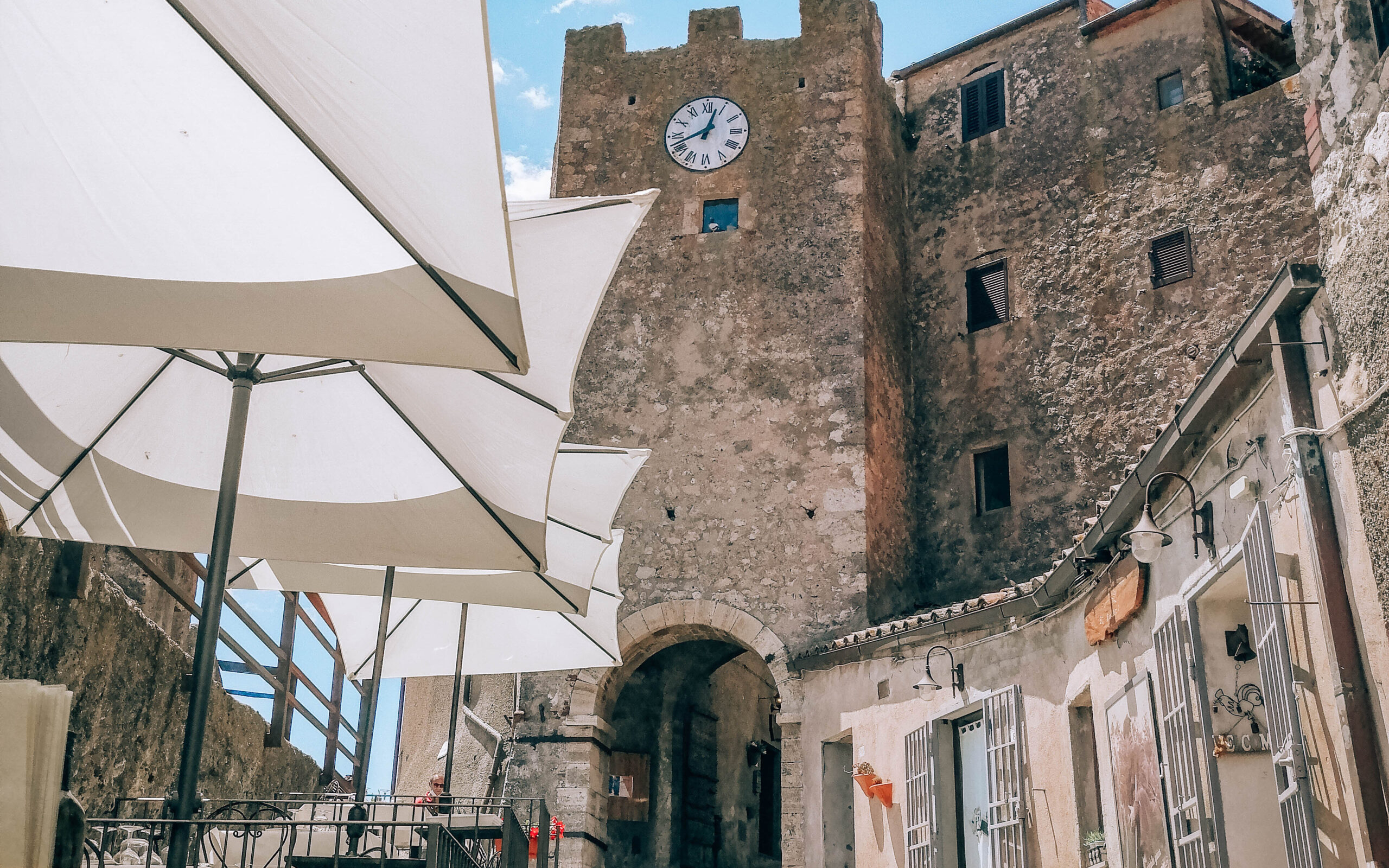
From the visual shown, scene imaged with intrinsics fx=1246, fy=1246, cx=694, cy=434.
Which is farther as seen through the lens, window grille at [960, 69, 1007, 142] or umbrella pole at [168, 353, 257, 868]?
window grille at [960, 69, 1007, 142]

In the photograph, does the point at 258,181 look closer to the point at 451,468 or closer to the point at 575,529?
the point at 451,468

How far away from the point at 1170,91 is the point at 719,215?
580 centimetres

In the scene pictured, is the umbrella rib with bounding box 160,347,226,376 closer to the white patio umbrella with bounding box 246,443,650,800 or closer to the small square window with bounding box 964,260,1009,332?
the white patio umbrella with bounding box 246,443,650,800

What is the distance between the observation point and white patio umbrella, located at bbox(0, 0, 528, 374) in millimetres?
4387

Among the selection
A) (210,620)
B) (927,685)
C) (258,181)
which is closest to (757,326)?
(927,685)

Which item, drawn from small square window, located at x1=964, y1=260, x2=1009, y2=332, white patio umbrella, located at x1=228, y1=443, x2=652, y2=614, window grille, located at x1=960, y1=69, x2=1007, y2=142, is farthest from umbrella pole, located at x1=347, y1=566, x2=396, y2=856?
window grille, located at x1=960, y1=69, x2=1007, y2=142

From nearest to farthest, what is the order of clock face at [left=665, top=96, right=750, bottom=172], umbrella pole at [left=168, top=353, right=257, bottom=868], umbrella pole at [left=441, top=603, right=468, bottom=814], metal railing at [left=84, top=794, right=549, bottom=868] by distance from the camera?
umbrella pole at [left=168, top=353, right=257, bottom=868], metal railing at [left=84, top=794, right=549, bottom=868], umbrella pole at [left=441, top=603, right=468, bottom=814], clock face at [left=665, top=96, right=750, bottom=172]

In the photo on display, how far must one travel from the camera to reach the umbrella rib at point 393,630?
10.7 meters

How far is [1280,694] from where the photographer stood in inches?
231

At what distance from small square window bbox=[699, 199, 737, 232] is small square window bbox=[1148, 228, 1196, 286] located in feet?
17.0

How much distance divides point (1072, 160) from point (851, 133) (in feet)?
9.22

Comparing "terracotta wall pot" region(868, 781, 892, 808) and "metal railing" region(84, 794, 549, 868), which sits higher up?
"terracotta wall pot" region(868, 781, 892, 808)

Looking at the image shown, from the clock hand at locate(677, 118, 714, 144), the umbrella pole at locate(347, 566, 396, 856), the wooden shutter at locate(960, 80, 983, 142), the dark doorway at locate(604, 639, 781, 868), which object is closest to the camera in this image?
the umbrella pole at locate(347, 566, 396, 856)

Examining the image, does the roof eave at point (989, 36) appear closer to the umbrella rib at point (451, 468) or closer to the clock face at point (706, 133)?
the clock face at point (706, 133)
